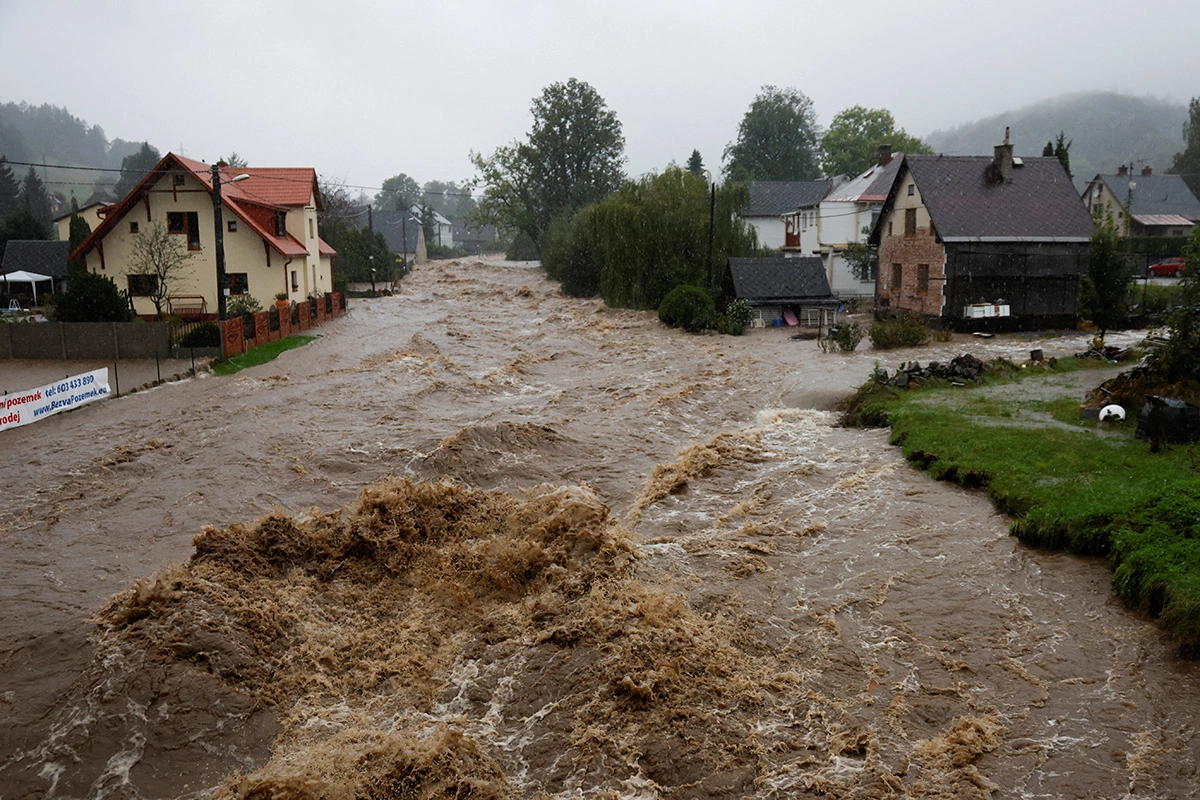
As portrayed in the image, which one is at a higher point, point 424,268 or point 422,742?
point 424,268

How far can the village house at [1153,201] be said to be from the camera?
6247cm

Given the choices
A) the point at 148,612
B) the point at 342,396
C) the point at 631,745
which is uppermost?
the point at 342,396

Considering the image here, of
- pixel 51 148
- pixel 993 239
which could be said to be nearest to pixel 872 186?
pixel 993 239

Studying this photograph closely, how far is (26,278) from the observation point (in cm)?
4278

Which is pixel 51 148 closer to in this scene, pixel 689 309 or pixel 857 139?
pixel 857 139

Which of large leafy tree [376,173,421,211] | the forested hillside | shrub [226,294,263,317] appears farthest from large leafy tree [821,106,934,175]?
the forested hillside

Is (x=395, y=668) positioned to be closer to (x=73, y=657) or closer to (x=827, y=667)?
(x=73, y=657)

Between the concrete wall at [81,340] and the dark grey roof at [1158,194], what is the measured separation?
216ft

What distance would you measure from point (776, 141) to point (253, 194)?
200 feet

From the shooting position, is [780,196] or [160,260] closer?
[160,260]

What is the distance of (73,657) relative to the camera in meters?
9.68

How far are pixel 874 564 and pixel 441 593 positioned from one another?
20.2 feet

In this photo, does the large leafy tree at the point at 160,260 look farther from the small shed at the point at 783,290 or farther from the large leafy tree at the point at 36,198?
the large leafy tree at the point at 36,198

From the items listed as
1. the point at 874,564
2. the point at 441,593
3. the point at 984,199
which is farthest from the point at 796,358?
the point at 441,593
